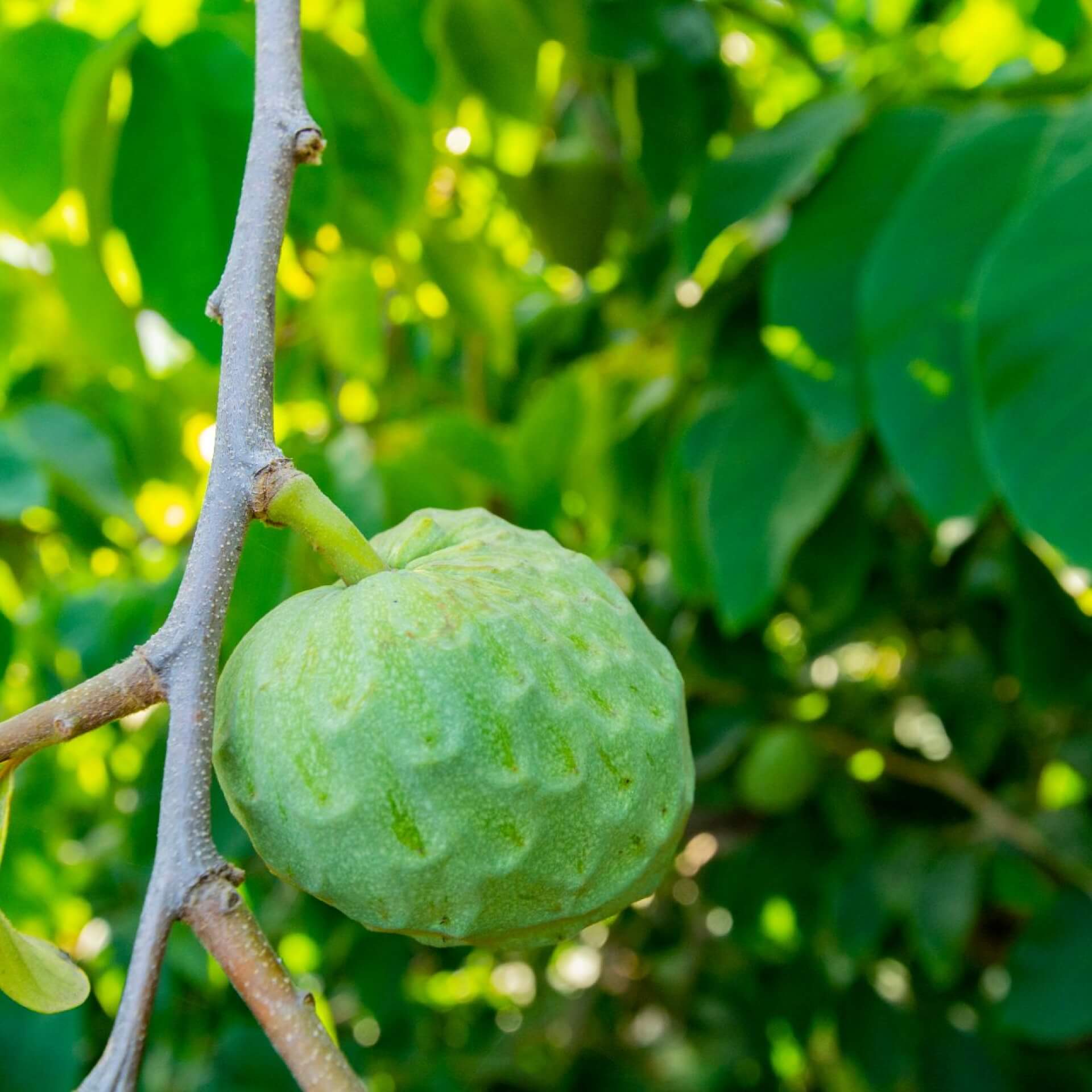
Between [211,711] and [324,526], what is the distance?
0.43 feet

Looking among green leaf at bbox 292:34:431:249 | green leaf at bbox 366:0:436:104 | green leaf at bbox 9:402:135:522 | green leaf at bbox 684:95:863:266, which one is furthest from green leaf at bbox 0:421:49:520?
green leaf at bbox 684:95:863:266

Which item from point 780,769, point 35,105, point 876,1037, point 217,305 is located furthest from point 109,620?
point 876,1037

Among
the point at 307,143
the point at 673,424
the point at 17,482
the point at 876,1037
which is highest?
the point at 307,143

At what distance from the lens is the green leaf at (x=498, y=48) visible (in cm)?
132

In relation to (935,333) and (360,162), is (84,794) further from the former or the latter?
(935,333)

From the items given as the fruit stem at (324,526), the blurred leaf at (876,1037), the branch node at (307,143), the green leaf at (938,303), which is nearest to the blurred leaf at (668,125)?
the green leaf at (938,303)

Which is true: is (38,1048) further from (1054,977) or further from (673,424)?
(1054,977)

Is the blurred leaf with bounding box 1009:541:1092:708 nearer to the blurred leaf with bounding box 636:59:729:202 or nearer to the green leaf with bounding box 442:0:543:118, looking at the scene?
the blurred leaf with bounding box 636:59:729:202

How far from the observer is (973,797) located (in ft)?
7.64

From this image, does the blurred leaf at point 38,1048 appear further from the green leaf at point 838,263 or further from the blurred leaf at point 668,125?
the blurred leaf at point 668,125

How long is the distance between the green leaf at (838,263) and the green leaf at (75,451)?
86 cm

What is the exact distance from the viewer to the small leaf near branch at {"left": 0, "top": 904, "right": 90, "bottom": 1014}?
51 centimetres

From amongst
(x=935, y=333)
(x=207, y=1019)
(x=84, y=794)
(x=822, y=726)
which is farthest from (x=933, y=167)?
(x=84, y=794)

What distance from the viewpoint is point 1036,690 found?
1.59 metres
